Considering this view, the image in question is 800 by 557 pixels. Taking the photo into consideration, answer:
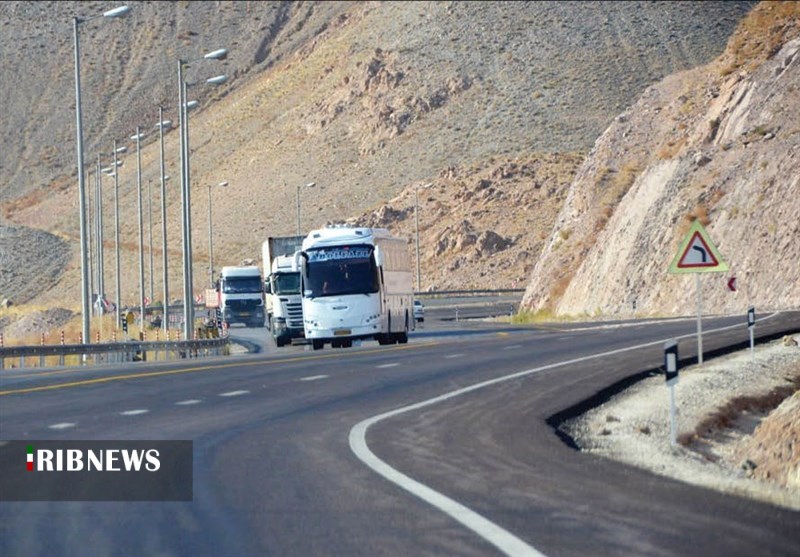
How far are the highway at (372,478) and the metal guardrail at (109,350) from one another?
11002 mm

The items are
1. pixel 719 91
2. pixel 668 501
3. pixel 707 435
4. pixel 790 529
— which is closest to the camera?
pixel 790 529

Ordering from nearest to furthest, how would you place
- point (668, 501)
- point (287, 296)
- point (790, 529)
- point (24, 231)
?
1. point (790, 529)
2. point (668, 501)
3. point (287, 296)
4. point (24, 231)

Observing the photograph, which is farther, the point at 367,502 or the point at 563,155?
the point at 563,155

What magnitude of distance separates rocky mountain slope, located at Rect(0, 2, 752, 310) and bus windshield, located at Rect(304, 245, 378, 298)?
194 feet

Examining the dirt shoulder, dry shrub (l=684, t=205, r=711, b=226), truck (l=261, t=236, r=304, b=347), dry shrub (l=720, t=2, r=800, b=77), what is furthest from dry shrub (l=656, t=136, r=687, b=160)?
the dirt shoulder

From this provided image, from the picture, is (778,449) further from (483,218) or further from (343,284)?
(483,218)

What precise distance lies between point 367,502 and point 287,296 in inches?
1797

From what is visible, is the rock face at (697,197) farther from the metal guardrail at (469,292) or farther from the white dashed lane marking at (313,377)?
the white dashed lane marking at (313,377)

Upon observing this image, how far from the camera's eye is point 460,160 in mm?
122625

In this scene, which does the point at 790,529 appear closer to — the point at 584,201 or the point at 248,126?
the point at 584,201

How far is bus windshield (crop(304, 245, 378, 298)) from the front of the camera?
46312 mm

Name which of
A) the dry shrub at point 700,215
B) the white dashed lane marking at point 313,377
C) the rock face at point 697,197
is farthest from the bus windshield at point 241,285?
the white dashed lane marking at point 313,377

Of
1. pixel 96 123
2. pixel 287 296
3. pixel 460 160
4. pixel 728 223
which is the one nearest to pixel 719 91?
pixel 728 223

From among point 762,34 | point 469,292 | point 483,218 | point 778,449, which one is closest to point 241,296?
point 469,292
